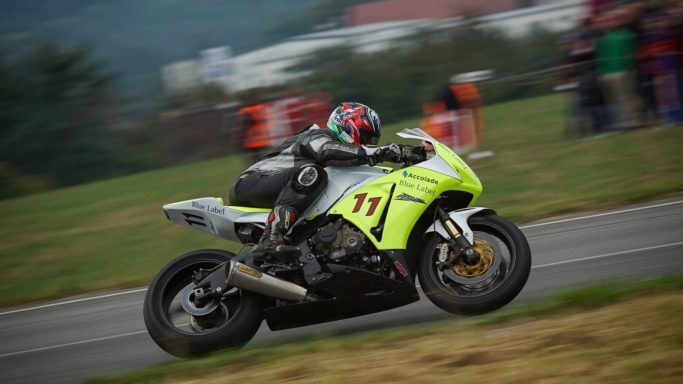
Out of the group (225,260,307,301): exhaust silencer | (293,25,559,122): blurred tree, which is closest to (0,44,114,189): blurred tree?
(293,25,559,122): blurred tree

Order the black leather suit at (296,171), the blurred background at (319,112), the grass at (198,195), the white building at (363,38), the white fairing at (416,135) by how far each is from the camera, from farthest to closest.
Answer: the white building at (363,38)
the blurred background at (319,112)
the grass at (198,195)
the white fairing at (416,135)
the black leather suit at (296,171)

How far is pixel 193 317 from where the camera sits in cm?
688

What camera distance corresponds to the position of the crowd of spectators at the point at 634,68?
14156 mm

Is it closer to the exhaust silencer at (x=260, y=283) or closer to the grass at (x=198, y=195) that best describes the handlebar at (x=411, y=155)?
the exhaust silencer at (x=260, y=283)

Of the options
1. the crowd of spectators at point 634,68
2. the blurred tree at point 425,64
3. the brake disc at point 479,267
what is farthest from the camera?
the blurred tree at point 425,64

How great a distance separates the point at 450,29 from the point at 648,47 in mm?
16282

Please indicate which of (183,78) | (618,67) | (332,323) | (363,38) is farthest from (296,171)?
(183,78)

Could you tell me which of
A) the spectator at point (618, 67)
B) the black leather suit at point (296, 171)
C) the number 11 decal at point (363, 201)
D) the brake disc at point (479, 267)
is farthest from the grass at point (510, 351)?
the spectator at point (618, 67)

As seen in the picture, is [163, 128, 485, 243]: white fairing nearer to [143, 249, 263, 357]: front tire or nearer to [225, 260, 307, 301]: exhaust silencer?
[143, 249, 263, 357]: front tire

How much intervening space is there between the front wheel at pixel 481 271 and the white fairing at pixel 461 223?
4cm

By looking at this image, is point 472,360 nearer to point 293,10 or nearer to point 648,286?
point 648,286

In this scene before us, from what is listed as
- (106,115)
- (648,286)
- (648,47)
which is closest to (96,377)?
(648,286)

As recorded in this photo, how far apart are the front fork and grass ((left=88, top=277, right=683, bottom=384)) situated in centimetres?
41

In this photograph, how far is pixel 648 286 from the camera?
638 cm
